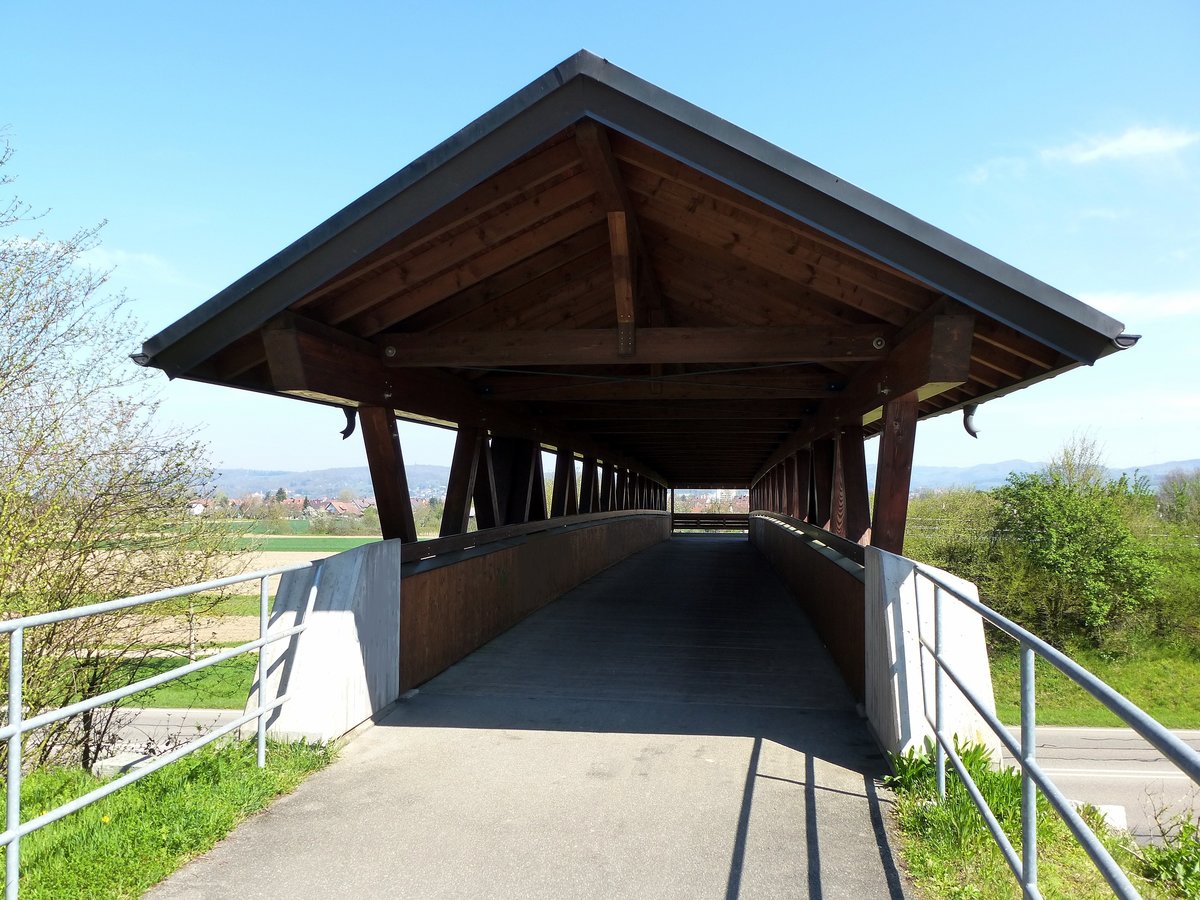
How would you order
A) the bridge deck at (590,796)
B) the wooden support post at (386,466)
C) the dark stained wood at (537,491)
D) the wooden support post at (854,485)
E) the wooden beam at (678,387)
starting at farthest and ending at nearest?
1. the dark stained wood at (537,491)
2. the wooden beam at (678,387)
3. the wooden support post at (854,485)
4. the wooden support post at (386,466)
5. the bridge deck at (590,796)

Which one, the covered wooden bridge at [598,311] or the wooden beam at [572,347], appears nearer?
the covered wooden bridge at [598,311]

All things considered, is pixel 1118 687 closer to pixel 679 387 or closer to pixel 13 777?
pixel 679 387

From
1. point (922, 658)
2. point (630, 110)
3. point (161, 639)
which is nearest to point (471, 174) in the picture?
point (630, 110)

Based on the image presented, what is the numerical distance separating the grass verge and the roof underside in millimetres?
2300

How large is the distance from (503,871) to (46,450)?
20.3 ft

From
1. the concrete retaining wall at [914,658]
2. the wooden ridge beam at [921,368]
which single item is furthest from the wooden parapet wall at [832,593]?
the wooden ridge beam at [921,368]

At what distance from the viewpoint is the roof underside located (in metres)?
4.37

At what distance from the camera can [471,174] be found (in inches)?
176

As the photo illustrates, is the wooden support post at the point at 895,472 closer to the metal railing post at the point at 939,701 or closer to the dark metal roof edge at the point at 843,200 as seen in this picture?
the dark metal roof edge at the point at 843,200

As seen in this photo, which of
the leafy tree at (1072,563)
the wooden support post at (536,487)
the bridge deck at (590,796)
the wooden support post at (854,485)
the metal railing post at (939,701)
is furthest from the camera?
the leafy tree at (1072,563)

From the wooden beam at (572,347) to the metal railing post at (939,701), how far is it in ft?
9.97

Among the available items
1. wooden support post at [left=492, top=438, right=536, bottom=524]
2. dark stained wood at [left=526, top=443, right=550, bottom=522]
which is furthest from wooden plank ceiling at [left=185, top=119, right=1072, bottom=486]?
dark stained wood at [left=526, top=443, right=550, bottom=522]

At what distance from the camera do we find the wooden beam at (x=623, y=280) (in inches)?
210

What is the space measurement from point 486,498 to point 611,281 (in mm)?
3167
